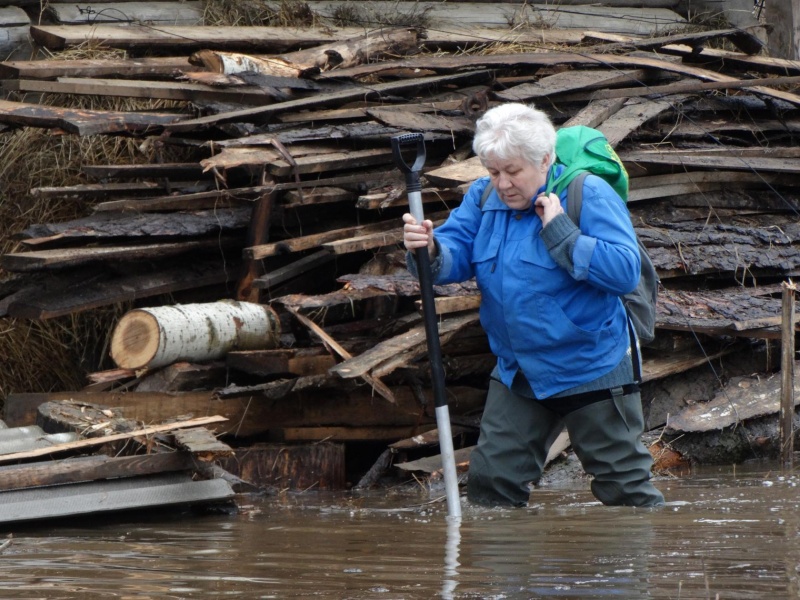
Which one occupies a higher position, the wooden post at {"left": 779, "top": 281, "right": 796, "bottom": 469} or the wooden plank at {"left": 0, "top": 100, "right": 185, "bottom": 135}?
→ the wooden plank at {"left": 0, "top": 100, "right": 185, "bottom": 135}

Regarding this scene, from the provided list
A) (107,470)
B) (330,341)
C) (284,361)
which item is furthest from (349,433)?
(107,470)

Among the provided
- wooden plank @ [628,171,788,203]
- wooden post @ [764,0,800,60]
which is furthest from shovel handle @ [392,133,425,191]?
wooden post @ [764,0,800,60]

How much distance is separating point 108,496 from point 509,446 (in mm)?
2007

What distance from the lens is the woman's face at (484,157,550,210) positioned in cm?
523

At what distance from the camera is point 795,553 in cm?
427

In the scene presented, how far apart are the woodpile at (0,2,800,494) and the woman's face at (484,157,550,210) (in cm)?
191

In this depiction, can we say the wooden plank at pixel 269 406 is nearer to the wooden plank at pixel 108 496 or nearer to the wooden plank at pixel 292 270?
the wooden plank at pixel 292 270

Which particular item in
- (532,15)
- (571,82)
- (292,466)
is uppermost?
(532,15)

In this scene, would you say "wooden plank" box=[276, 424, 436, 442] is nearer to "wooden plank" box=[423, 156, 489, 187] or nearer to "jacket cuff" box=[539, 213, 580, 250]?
"wooden plank" box=[423, 156, 489, 187]

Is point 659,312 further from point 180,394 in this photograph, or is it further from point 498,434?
point 180,394

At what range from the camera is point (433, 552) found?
4641mm

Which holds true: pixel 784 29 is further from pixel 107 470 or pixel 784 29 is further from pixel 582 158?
pixel 107 470

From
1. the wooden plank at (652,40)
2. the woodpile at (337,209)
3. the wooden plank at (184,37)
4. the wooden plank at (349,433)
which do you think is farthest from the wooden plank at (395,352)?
the wooden plank at (652,40)

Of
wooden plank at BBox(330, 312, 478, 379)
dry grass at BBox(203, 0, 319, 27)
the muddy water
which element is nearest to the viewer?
the muddy water
